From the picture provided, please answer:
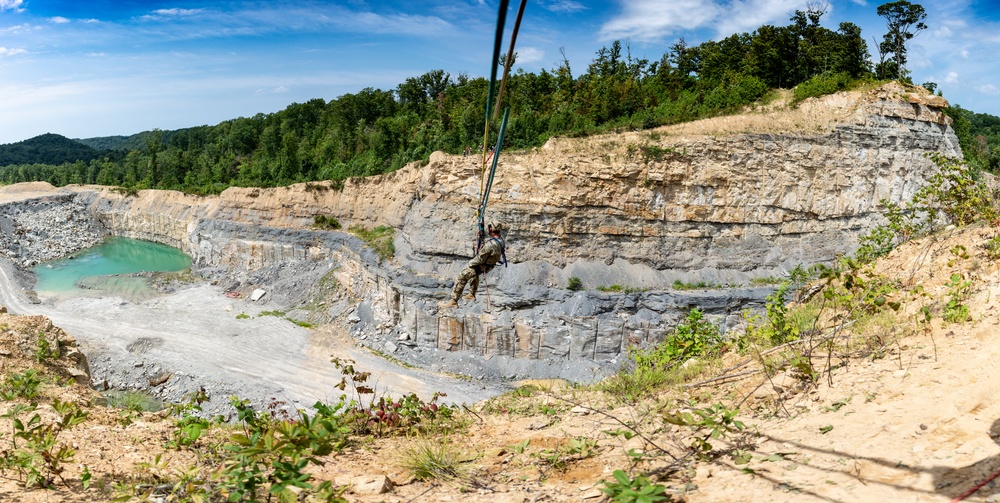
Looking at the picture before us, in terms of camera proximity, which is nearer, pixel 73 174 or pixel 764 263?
pixel 764 263

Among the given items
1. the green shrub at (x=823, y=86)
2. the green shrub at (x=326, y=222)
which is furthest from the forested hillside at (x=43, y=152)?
the green shrub at (x=823, y=86)

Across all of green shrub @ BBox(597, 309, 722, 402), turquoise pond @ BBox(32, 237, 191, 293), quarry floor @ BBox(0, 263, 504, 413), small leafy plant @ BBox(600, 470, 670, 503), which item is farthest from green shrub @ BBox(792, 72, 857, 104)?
turquoise pond @ BBox(32, 237, 191, 293)

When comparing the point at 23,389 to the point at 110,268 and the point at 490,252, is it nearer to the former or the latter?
the point at 490,252

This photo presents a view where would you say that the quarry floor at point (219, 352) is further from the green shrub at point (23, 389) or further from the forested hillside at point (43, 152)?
the forested hillside at point (43, 152)

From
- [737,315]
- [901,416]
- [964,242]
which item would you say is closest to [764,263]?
[737,315]

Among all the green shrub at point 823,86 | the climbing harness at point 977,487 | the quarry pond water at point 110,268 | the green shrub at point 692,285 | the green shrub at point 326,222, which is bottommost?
the quarry pond water at point 110,268

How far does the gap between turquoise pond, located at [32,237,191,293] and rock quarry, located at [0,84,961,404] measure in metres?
14.0

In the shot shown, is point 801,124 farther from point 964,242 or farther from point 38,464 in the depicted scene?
point 38,464

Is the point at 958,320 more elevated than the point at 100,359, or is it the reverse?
the point at 958,320

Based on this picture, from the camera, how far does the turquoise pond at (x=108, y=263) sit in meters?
31.2

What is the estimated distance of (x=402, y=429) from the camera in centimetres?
507

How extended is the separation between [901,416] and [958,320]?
5.65 ft

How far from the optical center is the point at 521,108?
99.6 ft

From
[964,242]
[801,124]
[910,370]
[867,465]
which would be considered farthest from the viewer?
[801,124]
